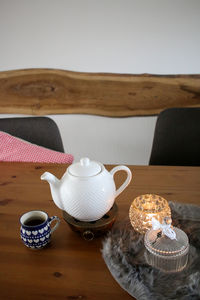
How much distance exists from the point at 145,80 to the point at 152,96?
0.10 metres

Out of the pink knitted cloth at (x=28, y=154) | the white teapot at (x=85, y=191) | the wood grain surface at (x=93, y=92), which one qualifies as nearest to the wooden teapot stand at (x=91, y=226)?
the white teapot at (x=85, y=191)

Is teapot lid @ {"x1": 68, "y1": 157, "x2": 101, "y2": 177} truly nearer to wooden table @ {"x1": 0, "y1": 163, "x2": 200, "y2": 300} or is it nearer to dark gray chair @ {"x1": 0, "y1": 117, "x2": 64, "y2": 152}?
wooden table @ {"x1": 0, "y1": 163, "x2": 200, "y2": 300}

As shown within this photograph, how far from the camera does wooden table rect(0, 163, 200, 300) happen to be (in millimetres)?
658

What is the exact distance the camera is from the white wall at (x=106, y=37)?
1.68 metres

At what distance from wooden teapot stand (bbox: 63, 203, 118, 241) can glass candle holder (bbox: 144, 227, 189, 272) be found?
13cm

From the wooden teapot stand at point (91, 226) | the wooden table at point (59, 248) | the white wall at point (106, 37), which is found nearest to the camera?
the wooden table at point (59, 248)

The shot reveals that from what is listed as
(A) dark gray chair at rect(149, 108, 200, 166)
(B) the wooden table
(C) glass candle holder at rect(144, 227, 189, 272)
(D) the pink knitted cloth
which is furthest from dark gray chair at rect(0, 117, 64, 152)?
(C) glass candle holder at rect(144, 227, 189, 272)

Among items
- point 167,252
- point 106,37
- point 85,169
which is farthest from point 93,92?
point 167,252

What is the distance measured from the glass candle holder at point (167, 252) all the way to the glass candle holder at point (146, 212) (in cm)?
→ 8

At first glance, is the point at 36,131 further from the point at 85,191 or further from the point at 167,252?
the point at 167,252

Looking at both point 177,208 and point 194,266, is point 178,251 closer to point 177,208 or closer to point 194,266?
point 194,266

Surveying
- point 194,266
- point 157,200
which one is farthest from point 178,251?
point 157,200

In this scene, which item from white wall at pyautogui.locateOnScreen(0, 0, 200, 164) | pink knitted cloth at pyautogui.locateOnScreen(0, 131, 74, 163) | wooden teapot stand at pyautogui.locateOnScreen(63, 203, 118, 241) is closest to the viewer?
wooden teapot stand at pyautogui.locateOnScreen(63, 203, 118, 241)

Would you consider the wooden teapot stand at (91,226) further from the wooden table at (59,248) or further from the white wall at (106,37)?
the white wall at (106,37)
